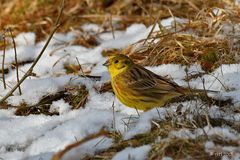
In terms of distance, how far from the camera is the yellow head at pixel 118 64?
16.0 ft

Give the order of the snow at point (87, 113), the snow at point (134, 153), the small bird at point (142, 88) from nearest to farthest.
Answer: the snow at point (134, 153), the snow at point (87, 113), the small bird at point (142, 88)

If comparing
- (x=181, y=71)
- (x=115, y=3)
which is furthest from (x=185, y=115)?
(x=115, y=3)

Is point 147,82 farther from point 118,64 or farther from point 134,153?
point 134,153

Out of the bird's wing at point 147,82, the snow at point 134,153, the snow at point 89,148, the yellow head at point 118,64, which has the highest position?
the yellow head at point 118,64

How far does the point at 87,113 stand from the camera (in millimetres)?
4355

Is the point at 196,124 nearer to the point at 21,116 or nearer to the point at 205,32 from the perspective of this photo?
the point at 21,116

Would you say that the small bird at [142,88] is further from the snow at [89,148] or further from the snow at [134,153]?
the snow at [134,153]

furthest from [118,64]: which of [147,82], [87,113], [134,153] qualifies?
[134,153]

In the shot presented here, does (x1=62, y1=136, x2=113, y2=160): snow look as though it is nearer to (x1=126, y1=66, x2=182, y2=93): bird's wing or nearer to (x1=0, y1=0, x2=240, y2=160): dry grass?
(x1=0, y1=0, x2=240, y2=160): dry grass

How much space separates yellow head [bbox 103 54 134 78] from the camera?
16.0 feet

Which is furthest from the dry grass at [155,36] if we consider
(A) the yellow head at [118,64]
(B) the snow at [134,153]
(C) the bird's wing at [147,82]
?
(C) the bird's wing at [147,82]

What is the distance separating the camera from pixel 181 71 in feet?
16.7

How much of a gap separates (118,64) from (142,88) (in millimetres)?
366

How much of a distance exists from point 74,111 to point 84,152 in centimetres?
95
